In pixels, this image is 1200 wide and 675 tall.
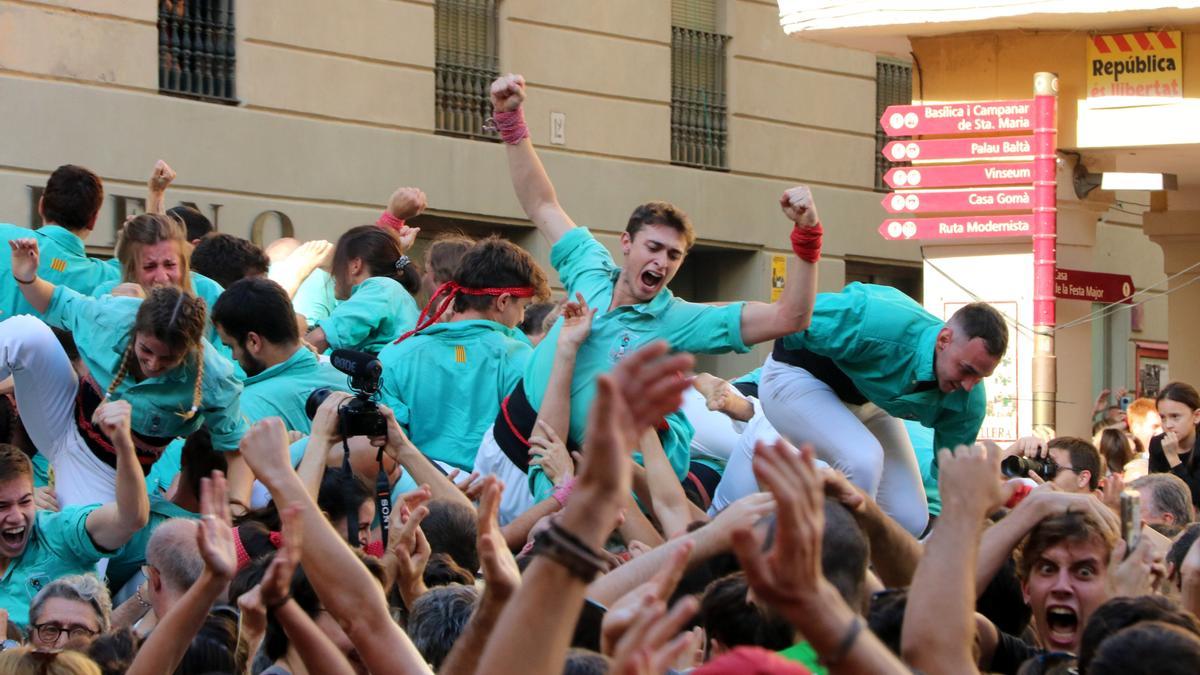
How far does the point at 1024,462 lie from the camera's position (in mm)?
7840

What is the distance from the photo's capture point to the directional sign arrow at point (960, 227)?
1551 centimetres

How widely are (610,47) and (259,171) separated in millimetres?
4467

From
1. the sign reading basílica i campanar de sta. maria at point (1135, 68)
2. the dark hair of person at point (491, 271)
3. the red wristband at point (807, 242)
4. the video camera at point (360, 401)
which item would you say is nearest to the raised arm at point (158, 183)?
the dark hair of person at point (491, 271)

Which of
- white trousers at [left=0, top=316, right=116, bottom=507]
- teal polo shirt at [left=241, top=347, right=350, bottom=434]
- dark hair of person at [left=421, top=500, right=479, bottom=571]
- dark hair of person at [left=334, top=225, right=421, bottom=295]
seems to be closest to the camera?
dark hair of person at [left=421, top=500, right=479, bottom=571]

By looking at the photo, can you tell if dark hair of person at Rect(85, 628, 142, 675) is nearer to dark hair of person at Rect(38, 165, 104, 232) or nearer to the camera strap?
the camera strap

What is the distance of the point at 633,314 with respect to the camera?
7121mm

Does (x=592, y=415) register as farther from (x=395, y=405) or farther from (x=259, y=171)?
(x=259, y=171)

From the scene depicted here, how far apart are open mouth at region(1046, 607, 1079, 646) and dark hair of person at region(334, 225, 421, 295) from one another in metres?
4.41

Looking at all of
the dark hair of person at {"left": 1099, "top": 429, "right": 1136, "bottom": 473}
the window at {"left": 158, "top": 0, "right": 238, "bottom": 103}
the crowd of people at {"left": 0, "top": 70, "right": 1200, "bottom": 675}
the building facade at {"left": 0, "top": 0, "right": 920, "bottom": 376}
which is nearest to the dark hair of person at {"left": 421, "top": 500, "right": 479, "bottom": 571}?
the crowd of people at {"left": 0, "top": 70, "right": 1200, "bottom": 675}

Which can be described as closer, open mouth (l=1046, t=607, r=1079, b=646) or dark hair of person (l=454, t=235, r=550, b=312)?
open mouth (l=1046, t=607, r=1079, b=646)

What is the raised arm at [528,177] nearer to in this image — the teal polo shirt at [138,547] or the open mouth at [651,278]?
the open mouth at [651,278]

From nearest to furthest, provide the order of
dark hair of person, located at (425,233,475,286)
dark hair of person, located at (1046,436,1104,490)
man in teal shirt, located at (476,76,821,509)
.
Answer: man in teal shirt, located at (476,76,821,509) < dark hair of person, located at (425,233,475,286) < dark hair of person, located at (1046,436,1104,490)

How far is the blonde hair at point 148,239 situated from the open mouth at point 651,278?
1.79 metres

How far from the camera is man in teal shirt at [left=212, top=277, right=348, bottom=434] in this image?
709cm
